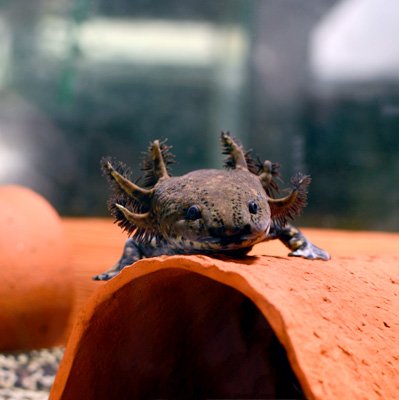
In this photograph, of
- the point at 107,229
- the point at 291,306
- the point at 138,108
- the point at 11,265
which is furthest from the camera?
the point at 138,108

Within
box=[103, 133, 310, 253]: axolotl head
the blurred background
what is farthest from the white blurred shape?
box=[103, 133, 310, 253]: axolotl head

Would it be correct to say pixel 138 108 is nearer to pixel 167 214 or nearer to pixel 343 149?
pixel 343 149

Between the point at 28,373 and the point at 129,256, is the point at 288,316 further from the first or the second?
the point at 28,373

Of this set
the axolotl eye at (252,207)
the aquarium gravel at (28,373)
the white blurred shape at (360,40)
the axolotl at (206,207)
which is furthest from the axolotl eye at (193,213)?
the white blurred shape at (360,40)

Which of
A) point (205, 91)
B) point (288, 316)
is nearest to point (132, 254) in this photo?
point (288, 316)

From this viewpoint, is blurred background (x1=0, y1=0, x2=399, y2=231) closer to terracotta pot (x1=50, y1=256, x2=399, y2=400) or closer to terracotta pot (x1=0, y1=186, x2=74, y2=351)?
terracotta pot (x1=0, y1=186, x2=74, y2=351)

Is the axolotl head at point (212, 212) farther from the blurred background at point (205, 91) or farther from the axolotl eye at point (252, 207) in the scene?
the blurred background at point (205, 91)

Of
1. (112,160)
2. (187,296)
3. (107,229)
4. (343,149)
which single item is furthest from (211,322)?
(343,149)
